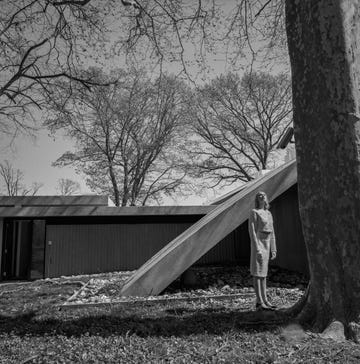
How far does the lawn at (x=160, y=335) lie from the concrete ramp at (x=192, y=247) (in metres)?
0.77

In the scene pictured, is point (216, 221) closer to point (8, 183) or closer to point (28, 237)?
point (28, 237)

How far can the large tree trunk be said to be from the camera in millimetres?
3666

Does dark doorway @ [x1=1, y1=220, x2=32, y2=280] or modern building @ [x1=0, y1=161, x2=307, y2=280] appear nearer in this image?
modern building @ [x1=0, y1=161, x2=307, y2=280]

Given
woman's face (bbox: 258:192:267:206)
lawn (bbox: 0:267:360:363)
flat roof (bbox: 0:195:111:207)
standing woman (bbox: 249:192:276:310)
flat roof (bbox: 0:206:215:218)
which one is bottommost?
lawn (bbox: 0:267:360:363)

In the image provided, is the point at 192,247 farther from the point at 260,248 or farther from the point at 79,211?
the point at 79,211

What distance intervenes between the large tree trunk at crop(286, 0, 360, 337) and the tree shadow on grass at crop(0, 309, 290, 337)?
2.46ft

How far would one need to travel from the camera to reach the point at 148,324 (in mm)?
4754

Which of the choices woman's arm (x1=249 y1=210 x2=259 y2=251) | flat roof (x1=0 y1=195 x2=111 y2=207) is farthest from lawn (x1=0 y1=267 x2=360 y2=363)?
flat roof (x1=0 y1=195 x2=111 y2=207)

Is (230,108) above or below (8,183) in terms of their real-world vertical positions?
above

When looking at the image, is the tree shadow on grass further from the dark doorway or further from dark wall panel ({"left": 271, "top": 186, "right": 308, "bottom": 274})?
the dark doorway

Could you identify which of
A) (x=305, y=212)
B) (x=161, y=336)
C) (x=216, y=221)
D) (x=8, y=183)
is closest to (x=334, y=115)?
(x=305, y=212)

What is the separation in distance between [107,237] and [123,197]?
10016 mm

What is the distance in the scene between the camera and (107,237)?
15031mm

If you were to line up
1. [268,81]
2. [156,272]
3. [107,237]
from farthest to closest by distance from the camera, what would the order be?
1. [268,81]
2. [107,237]
3. [156,272]
